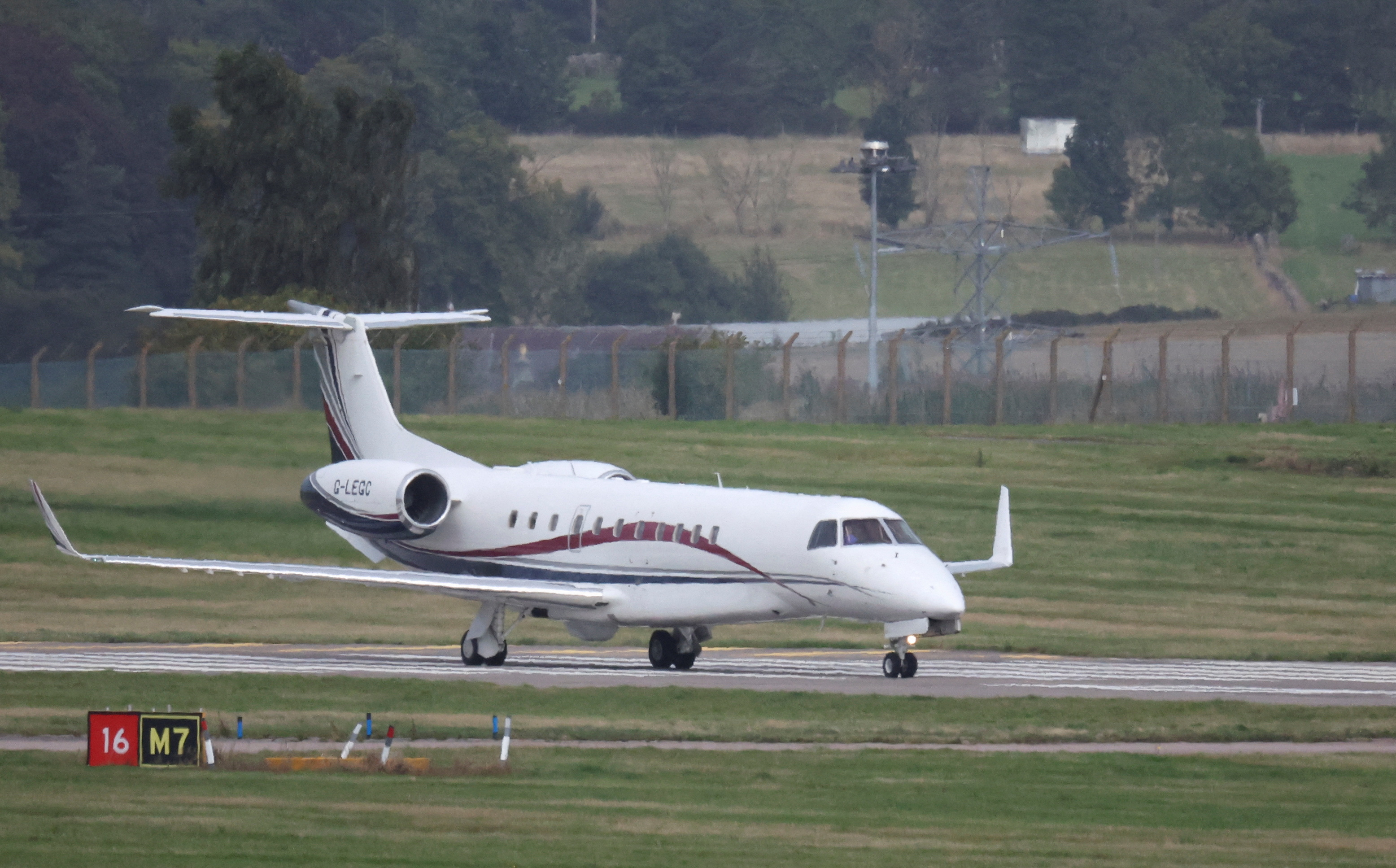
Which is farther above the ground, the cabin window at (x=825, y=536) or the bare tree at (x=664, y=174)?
the bare tree at (x=664, y=174)

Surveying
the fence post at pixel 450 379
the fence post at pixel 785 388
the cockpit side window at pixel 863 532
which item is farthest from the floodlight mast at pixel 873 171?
Answer: the cockpit side window at pixel 863 532

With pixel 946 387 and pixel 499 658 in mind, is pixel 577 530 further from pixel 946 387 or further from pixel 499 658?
pixel 946 387

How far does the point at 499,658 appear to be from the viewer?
3438 centimetres

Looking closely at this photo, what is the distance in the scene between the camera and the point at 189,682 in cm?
2898

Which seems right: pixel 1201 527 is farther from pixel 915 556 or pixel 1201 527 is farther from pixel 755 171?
pixel 755 171

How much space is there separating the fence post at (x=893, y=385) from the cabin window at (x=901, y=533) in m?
29.9

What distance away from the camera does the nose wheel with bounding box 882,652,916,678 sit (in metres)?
31.1

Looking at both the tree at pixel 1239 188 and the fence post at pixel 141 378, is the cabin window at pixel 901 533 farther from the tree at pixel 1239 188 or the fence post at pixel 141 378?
the tree at pixel 1239 188

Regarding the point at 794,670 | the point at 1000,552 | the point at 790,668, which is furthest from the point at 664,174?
the point at 794,670

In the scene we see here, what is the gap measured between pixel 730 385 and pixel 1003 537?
29950 millimetres

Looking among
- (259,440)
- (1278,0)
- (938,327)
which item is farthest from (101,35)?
(1278,0)

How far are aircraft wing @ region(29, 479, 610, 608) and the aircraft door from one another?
23.1 inches

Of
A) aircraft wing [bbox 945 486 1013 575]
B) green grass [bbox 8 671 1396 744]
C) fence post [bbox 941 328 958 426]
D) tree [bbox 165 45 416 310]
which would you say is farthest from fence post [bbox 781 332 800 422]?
green grass [bbox 8 671 1396 744]

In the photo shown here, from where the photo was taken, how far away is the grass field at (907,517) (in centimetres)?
4147
